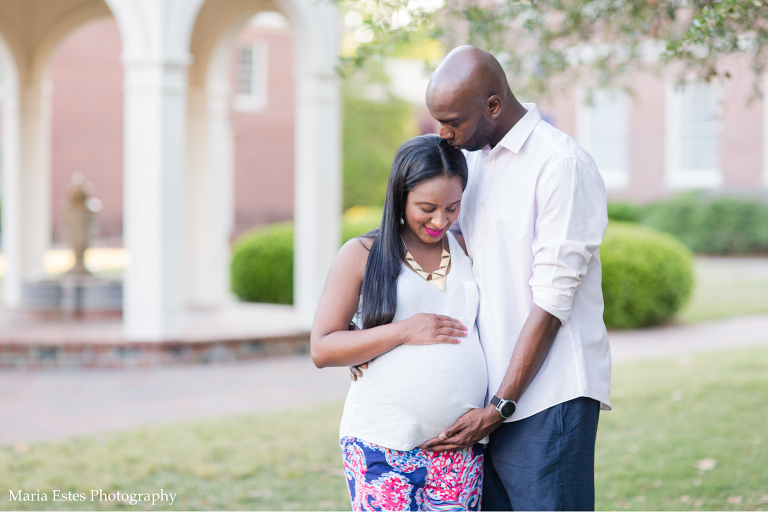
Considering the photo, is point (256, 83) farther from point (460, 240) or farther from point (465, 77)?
point (465, 77)

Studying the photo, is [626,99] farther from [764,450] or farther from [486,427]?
[486,427]

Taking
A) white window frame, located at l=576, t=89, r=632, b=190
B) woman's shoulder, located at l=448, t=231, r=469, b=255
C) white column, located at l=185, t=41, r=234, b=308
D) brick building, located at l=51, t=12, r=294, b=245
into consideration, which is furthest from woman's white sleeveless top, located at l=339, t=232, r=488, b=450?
white window frame, located at l=576, t=89, r=632, b=190

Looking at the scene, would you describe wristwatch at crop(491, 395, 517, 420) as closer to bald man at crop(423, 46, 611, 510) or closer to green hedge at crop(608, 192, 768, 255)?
bald man at crop(423, 46, 611, 510)

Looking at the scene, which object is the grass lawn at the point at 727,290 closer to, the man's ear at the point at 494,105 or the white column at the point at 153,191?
the white column at the point at 153,191

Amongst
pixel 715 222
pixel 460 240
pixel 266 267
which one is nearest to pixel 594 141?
pixel 715 222

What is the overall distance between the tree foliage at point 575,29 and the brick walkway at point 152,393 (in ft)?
11.5

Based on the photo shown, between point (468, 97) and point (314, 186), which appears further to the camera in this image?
point (314, 186)

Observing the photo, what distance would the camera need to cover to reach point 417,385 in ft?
7.99

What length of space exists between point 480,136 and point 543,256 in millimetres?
424

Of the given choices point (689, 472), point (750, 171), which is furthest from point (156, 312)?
point (750, 171)

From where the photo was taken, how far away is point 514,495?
2.57 m

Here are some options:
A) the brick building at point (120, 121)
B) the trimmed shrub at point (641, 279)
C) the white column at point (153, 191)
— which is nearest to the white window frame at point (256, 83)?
the brick building at point (120, 121)

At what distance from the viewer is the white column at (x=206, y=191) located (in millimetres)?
12062

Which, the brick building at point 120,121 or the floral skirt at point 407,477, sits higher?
the brick building at point 120,121
